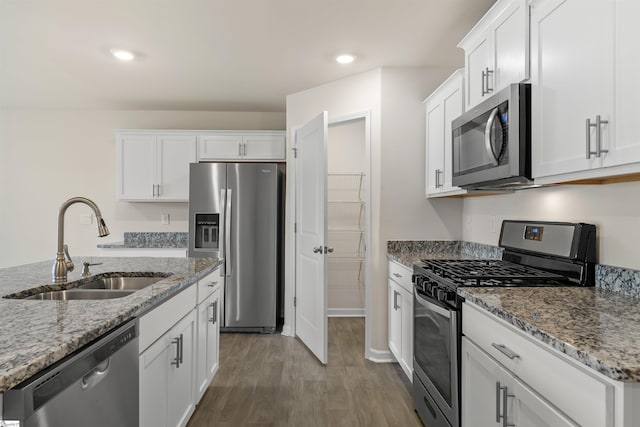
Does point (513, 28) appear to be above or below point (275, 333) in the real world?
above

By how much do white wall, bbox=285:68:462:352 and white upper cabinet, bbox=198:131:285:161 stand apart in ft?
4.76


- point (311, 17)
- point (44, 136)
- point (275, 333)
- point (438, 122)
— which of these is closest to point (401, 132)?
point (438, 122)

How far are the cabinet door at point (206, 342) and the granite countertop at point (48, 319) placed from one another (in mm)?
386

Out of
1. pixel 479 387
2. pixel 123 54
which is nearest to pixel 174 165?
pixel 123 54

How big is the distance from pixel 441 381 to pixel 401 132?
2049 millimetres

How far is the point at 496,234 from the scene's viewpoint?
107 inches

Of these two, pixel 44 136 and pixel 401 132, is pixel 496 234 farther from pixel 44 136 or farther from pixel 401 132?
pixel 44 136

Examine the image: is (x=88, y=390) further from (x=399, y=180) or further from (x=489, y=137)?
(x=399, y=180)

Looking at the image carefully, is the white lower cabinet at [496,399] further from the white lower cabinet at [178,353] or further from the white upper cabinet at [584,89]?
the white lower cabinet at [178,353]

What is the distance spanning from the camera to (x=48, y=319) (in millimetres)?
1152

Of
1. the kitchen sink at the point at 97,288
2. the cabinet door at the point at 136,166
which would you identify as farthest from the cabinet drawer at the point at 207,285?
the cabinet door at the point at 136,166

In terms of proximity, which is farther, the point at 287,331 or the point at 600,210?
the point at 287,331

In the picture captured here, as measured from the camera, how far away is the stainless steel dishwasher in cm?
84

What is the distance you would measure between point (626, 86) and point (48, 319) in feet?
6.19
